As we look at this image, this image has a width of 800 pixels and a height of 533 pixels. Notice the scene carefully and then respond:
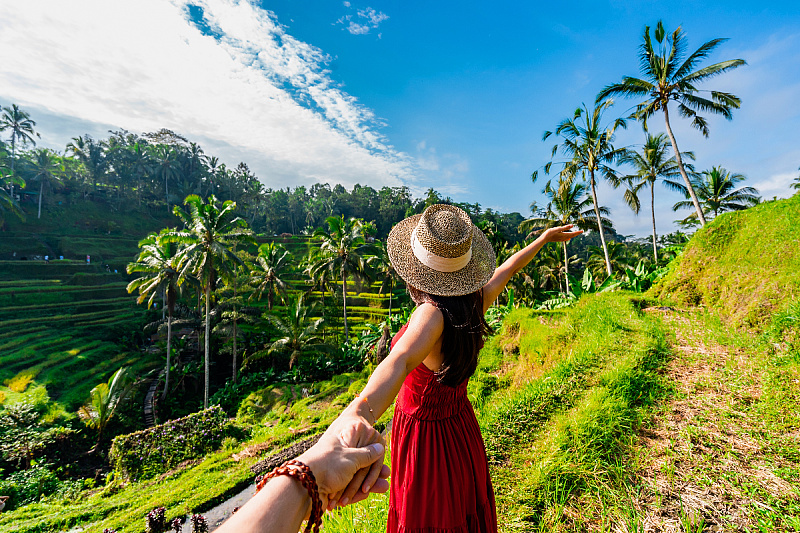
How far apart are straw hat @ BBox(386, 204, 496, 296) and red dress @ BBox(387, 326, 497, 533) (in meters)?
0.24

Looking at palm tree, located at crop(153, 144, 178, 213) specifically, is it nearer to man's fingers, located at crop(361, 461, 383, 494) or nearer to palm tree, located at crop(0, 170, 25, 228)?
palm tree, located at crop(0, 170, 25, 228)

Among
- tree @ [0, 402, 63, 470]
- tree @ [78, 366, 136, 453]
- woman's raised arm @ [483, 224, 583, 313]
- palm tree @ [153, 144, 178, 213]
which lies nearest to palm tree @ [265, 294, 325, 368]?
tree @ [78, 366, 136, 453]

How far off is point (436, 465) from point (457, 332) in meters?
0.58

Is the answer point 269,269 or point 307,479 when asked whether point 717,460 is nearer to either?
point 307,479

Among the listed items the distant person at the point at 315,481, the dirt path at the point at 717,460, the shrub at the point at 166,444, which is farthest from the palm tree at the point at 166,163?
the distant person at the point at 315,481

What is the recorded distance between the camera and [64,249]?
34.5 metres

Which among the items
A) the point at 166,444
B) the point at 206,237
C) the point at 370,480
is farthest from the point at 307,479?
the point at 206,237

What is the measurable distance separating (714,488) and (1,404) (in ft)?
85.4

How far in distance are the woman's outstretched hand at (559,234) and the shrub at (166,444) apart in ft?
52.9

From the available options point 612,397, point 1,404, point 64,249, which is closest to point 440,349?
point 612,397

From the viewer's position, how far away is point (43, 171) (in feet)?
127

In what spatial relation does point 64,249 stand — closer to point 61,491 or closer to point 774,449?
point 61,491

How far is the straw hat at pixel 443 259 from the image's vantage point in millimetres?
1468

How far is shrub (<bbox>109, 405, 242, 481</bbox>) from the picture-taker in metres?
13.1
